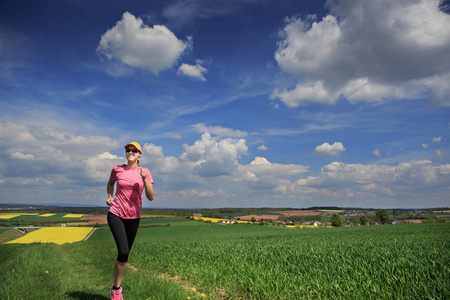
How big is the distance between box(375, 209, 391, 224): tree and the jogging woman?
109338mm

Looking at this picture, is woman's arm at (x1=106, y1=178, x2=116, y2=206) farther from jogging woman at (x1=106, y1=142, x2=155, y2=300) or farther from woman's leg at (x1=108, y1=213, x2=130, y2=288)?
woman's leg at (x1=108, y1=213, x2=130, y2=288)

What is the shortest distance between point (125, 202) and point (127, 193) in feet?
0.55

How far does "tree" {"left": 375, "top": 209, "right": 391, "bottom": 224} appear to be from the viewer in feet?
301

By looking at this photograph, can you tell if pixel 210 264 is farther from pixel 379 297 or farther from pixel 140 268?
pixel 379 297

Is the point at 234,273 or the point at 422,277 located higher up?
the point at 422,277

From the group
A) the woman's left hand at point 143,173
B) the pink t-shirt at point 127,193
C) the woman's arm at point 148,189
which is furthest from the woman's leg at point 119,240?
the woman's left hand at point 143,173

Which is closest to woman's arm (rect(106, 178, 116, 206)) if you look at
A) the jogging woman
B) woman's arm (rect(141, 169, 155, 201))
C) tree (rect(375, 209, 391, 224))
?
the jogging woman

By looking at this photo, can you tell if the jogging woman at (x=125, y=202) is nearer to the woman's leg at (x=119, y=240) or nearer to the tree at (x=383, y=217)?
the woman's leg at (x=119, y=240)

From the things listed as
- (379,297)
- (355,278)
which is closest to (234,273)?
(355,278)

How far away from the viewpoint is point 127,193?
4.59 meters

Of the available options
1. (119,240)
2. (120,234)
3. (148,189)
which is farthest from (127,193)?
(119,240)

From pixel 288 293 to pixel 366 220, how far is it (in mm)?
103745

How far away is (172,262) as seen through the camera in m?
8.62

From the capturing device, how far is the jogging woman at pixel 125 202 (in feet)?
14.6
